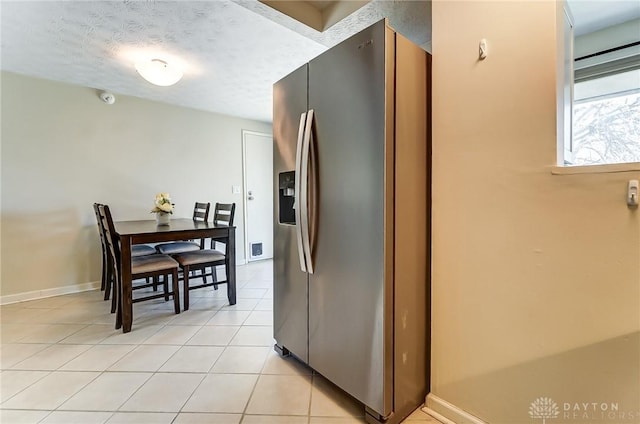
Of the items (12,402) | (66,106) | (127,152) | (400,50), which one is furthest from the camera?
(127,152)

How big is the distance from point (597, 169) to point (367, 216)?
802mm

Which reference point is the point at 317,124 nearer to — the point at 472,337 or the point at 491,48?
the point at 491,48

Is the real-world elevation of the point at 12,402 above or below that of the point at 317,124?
below

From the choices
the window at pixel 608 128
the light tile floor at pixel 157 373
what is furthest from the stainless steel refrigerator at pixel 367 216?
the window at pixel 608 128

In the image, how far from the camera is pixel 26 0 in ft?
6.10

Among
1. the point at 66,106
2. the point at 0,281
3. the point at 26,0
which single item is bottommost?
the point at 0,281

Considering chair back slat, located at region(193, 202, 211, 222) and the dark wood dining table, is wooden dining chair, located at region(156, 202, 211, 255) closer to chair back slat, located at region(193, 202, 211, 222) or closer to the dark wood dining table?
chair back slat, located at region(193, 202, 211, 222)

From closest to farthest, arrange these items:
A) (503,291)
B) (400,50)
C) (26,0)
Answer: (503,291) → (400,50) → (26,0)

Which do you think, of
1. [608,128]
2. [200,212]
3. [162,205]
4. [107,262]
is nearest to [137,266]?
[162,205]

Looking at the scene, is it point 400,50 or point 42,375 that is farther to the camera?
point 42,375

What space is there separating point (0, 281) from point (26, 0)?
2.60 metres

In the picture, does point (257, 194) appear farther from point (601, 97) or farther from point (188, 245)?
point (601, 97)

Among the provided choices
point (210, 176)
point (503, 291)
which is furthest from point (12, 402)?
point (210, 176)

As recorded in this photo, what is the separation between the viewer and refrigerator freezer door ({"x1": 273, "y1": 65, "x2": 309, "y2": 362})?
5.67 ft
